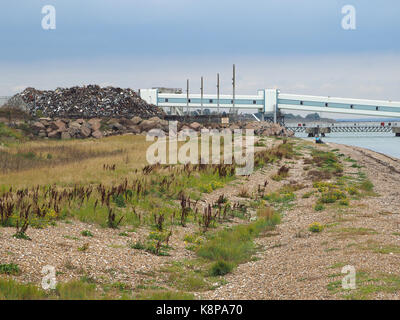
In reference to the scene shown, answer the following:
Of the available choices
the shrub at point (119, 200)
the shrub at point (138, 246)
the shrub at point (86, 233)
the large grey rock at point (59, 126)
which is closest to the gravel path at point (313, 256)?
the shrub at point (138, 246)

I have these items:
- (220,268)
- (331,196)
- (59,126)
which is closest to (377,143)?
(59,126)

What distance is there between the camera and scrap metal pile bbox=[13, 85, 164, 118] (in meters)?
64.0

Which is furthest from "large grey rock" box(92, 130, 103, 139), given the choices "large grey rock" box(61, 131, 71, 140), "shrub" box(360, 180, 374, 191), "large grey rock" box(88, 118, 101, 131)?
"shrub" box(360, 180, 374, 191)

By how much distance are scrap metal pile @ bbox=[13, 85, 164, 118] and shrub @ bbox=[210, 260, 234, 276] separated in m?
53.1

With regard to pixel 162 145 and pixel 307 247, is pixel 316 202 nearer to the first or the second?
pixel 307 247

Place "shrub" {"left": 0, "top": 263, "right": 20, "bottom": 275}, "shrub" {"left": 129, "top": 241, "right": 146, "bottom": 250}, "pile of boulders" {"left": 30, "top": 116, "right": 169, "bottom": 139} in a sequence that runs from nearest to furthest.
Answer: "shrub" {"left": 0, "top": 263, "right": 20, "bottom": 275}
"shrub" {"left": 129, "top": 241, "right": 146, "bottom": 250}
"pile of boulders" {"left": 30, "top": 116, "right": 169, "bottom": 139}

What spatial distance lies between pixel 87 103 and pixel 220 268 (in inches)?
2336

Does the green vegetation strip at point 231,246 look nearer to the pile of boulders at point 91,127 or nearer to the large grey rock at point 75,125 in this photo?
the pile of boulders at point 91,127

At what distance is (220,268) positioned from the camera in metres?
10.2

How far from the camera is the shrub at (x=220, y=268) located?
1015 cm

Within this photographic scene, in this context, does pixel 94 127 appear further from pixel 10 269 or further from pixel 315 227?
pixel 10 269

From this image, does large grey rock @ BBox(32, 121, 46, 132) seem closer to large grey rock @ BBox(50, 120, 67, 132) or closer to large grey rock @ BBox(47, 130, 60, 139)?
large grey rock @ BBox(50, 120, 67, 132)
